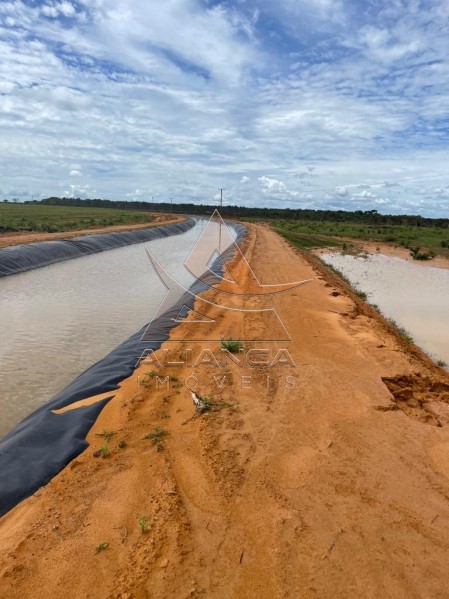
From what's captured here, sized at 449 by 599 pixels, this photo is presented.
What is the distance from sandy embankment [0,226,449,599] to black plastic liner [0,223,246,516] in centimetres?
15

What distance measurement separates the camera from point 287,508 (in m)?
3.71

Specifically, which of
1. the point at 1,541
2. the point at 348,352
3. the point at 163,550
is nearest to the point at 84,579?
the point at 163,550

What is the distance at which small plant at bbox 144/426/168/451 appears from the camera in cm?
453

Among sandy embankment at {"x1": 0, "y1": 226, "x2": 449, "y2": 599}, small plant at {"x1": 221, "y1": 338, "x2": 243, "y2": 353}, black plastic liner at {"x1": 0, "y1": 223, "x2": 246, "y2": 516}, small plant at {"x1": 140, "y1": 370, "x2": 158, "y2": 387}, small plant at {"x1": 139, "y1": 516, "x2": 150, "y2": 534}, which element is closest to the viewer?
sandy embankment at {"x1": 0, "y1": 226, "x2": 449, "y2": 599}

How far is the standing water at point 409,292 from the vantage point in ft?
35.3

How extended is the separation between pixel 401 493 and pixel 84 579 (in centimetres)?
297

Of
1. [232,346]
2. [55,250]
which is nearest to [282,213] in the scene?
[55,250]

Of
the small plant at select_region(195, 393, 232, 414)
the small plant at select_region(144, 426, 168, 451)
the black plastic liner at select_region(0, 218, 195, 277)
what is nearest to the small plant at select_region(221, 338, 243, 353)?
the small plant at select_region(195, 393, 232, 414)

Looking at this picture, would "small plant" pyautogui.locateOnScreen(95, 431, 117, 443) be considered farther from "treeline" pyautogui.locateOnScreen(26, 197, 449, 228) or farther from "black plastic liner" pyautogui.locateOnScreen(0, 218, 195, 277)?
"treeline" pyautogui.locateOnScreen(26, 197, 449, 228)

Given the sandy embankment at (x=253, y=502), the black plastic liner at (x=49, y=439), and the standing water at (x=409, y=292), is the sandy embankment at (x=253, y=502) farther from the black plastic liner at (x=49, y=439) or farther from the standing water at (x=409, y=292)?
the standing water at (x=409, y=292)

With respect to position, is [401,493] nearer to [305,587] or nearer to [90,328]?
[305,587]

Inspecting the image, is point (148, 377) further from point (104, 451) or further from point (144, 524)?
point (144, 524)

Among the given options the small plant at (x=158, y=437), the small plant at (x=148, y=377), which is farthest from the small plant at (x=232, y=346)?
the small plant at (x=158, y=437)

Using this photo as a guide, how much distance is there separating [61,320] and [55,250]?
38.8 feet
